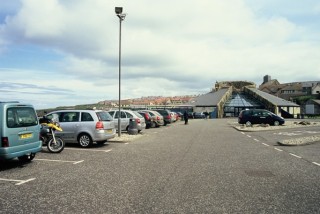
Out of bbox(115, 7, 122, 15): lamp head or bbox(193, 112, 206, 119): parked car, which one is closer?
bbox(115, 7, 122, 15): lamp head

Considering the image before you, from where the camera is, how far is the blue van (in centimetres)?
828

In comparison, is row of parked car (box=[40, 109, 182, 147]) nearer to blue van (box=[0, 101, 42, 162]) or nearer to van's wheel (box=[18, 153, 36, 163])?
van's wheel (box=[18, 153, 36, 163])

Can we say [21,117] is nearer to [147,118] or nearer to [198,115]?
[147,118]

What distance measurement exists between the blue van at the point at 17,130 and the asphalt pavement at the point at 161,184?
0.54 metres

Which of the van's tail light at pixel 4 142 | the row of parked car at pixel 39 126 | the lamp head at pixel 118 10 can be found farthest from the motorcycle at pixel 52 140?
the lamp head at pixel 118 10

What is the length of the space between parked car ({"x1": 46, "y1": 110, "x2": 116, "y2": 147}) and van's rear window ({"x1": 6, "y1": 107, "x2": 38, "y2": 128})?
12.3 feet

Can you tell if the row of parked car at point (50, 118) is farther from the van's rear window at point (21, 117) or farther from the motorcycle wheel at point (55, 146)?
the motorcycle wheel at point (55, 146)

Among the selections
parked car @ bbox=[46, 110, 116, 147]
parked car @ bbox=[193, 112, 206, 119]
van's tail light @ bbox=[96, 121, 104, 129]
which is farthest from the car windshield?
parked car @ bbox=[193, 112, 206, 119]

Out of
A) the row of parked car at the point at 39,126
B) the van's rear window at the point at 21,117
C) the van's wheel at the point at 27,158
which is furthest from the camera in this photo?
the van's wheel at the point at 27,158

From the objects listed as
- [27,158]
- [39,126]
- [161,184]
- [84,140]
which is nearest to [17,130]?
[39,126]

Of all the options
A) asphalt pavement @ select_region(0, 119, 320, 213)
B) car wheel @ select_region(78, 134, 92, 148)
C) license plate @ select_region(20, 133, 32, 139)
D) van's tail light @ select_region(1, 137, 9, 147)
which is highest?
license plate @ select_region(20, 133, 32, 139)

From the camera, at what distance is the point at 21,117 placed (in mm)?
9109

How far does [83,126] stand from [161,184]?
7426 millimetres

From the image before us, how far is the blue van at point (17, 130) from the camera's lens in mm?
8281
